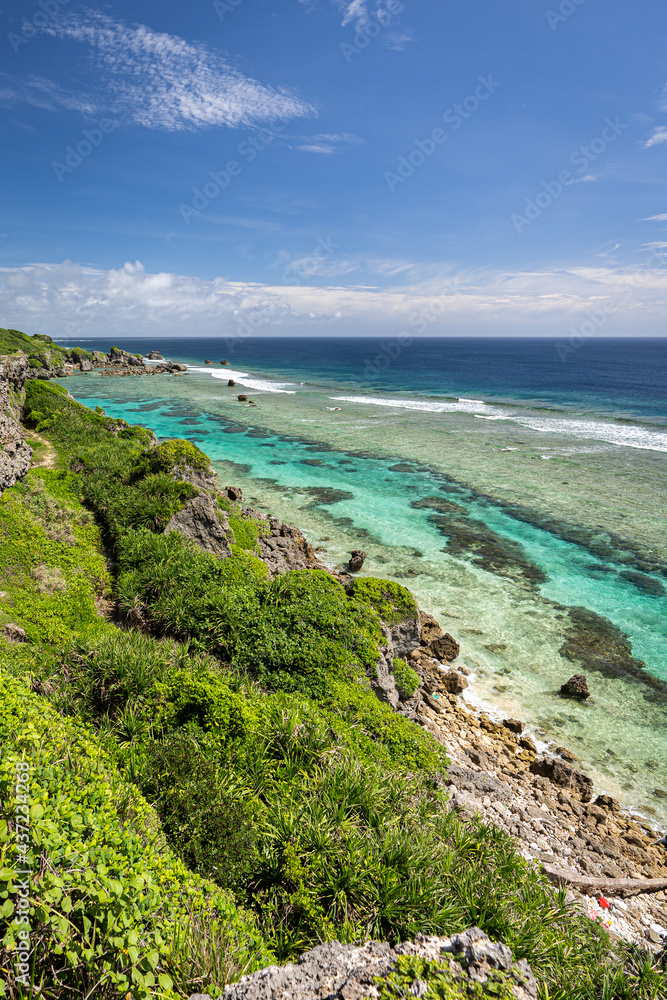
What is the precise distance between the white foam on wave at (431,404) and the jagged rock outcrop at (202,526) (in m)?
56.2

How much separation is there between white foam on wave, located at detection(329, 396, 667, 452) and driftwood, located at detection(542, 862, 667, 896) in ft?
157

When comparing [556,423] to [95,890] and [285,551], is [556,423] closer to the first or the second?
[285,551]

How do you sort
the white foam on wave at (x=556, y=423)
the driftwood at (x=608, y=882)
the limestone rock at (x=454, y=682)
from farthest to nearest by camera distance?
1. the white foam on wave at (x=556, y=423)
2. the limestone rock at (x=454, y=682)
3. the driftwood at (x=608, y=882)

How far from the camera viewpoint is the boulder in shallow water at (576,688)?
52.7 ft

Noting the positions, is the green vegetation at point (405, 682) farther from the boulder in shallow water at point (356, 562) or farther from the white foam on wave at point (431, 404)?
the white foam on wave at point (431, 404)

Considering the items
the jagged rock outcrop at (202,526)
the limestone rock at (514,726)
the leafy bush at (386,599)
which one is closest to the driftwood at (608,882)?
the limestone rock at (514,726)

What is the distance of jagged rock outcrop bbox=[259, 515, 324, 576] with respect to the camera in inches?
798

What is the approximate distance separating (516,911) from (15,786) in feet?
22.0

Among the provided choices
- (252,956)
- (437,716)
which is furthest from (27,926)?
(437,716)

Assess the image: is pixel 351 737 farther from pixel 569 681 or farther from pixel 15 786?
pixel 569 681

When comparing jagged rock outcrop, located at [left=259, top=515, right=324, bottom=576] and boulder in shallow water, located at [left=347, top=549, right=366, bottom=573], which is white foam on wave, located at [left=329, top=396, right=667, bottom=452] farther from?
jagged rock outcrop, located at [left=259, top=515, right=324, bottom=576]

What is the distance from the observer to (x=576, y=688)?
634 inches

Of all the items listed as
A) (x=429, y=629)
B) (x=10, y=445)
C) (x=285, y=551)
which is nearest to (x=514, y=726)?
(x=429, y=629)

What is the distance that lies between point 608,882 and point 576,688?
6925 mm
